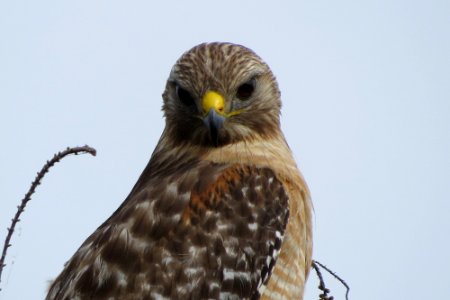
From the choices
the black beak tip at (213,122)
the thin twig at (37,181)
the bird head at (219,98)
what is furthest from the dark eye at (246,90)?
the thin twig at (37,181)

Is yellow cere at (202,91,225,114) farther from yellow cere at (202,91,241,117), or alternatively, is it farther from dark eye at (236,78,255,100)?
dark eye at (236,78,255,100)

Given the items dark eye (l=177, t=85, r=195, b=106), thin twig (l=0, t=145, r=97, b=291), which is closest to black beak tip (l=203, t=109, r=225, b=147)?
dark eye (l=177, t=85, r=195, b=106)

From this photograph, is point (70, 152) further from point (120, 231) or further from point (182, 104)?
point (182, 104)

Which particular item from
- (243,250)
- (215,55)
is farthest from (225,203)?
(215,55)

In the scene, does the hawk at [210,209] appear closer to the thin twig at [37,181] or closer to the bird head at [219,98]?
the bird head at [219,98]

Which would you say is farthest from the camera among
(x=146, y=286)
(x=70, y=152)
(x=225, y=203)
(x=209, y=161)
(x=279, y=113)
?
(x=279, y=113)

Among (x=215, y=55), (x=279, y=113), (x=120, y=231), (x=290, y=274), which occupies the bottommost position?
(x=290, y=274)

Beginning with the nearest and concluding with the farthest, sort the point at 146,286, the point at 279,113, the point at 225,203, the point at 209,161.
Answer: the point at 146,286
the point at 225,203
the point at 209,161
the point at 279,113
